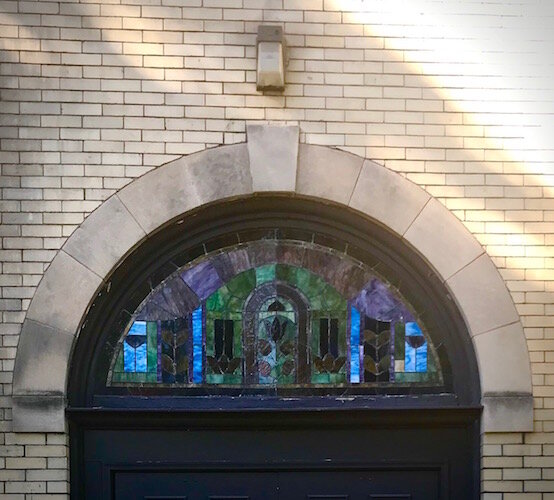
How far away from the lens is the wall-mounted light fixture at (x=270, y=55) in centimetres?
723

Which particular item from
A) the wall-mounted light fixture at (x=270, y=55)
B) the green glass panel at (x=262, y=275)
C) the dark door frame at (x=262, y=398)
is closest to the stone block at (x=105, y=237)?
the dark door frame at (x=262, y=398)

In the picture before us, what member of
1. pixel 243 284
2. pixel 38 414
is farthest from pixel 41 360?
pixel 243 284

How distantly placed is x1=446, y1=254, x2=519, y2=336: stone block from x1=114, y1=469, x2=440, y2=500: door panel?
3.39 feet

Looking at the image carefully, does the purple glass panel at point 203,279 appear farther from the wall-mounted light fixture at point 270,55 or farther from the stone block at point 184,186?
the wall-mounted light fixture at point 270,55

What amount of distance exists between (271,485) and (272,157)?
6.88 ft

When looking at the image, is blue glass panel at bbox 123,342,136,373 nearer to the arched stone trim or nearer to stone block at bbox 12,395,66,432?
the arched stone trim

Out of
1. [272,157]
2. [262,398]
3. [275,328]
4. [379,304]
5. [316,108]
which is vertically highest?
[316,108]

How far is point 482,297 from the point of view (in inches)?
290

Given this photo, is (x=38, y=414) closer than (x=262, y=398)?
Yes

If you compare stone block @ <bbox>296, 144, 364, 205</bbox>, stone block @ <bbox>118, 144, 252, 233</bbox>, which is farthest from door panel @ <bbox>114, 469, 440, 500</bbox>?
stone block @ <bbox>296, 144, 364, 205</bbox>

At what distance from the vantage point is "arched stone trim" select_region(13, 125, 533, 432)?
23.8 ft

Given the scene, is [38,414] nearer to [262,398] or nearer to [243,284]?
[262,398]

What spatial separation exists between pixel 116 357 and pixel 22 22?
221 centimetres

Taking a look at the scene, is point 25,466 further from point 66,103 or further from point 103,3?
point 103,3
